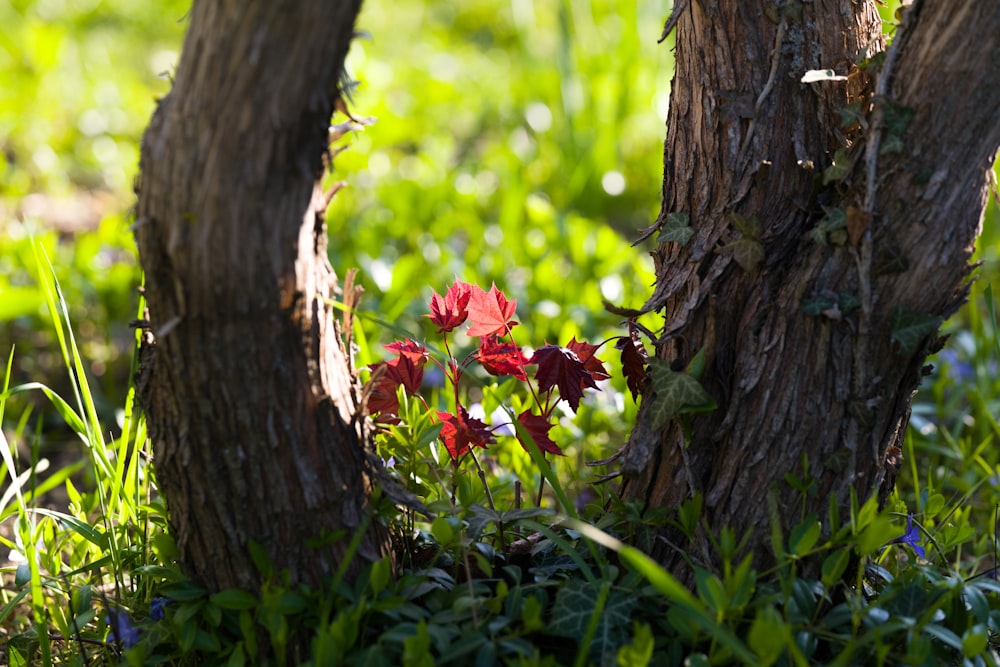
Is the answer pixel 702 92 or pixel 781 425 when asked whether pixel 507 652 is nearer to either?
pixel 781 425

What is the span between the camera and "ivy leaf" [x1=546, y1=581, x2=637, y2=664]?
1.16 metres

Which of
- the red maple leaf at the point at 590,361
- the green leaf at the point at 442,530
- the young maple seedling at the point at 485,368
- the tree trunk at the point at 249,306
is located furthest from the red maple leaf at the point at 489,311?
the green leaf at the point at 442,530

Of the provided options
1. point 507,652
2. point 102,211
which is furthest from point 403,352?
point 102,211

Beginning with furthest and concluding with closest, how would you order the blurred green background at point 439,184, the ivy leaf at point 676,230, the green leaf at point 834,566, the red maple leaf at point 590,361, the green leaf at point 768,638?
the blurred green background at point 439,184
the red maple leaf at point 590,361
the ivy leaf at point 676,230
the green leaf at point 834,566
the green leaf at point 768,638

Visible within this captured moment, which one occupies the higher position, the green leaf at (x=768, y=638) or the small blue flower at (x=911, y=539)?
the green leaf at (x=768, y=638)

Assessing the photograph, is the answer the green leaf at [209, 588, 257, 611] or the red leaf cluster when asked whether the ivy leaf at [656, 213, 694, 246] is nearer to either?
the red leaf cluster

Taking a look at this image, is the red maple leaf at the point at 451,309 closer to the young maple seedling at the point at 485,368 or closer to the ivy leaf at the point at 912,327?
the young maple seedling at the point at 485,368

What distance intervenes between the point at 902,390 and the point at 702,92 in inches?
20.0

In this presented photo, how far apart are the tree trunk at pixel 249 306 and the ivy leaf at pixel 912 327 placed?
734 mm

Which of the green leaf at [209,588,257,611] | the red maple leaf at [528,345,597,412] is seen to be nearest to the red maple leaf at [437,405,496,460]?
the red maple leaf at [528,345,597,412]

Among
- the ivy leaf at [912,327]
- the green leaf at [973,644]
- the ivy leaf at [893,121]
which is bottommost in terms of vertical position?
the green leaf at [973,644]

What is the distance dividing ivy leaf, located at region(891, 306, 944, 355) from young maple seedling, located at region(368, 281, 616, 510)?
16.5 inches

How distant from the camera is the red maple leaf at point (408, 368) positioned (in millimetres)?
1377

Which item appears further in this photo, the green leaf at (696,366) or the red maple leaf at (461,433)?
the red maple leaf at (461,433)
